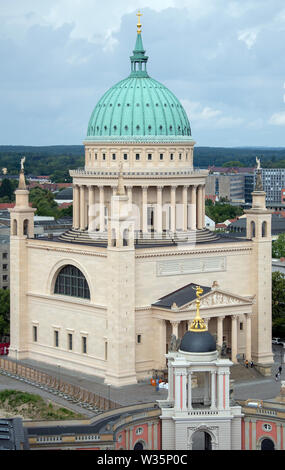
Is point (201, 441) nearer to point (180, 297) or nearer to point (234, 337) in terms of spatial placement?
point (180, 297)

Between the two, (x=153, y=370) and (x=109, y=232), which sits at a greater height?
(x=109, y=232)

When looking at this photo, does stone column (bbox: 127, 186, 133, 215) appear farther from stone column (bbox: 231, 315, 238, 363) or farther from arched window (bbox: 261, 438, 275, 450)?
arched window (bbox: 261, 438, 275, 450)

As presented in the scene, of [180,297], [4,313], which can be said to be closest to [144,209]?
[180,297]

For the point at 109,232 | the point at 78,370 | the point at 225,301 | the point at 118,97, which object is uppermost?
the point at 118,97

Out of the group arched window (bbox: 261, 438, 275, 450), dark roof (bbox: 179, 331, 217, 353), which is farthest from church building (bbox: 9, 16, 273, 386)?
arched window (bbox: 261, 438, 275, 450)

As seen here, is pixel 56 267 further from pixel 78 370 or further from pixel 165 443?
pixel 165 443
